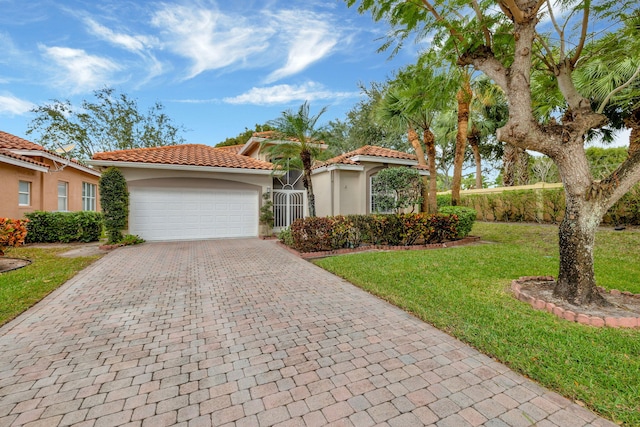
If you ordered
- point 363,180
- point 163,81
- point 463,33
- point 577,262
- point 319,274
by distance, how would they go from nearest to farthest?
point 577,262
point 463,33
point 319,274
point 363,180
point 163,81

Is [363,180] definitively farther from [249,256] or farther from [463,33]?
[463,33]

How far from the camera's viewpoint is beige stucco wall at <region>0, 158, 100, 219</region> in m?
12.1

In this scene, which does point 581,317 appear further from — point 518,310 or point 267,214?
point 267,214

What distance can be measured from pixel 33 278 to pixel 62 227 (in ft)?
25.6

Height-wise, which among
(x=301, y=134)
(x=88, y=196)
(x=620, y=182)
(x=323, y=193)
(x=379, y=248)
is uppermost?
(x=301, y=134)

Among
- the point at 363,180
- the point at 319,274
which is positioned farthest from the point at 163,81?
the point at 319,274

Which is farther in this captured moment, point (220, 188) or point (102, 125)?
point (102, 125)

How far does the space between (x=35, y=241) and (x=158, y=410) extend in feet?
49.5

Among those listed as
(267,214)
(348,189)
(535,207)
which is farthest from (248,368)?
(535,207)

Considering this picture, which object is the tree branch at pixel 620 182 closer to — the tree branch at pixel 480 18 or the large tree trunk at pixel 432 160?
the tree branch at pixel 480 18

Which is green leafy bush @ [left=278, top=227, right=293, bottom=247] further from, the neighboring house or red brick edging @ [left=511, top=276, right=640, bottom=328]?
the neighboring house

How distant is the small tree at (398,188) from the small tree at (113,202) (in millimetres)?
11049

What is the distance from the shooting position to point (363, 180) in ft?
49.5

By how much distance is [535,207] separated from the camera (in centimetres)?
1452
